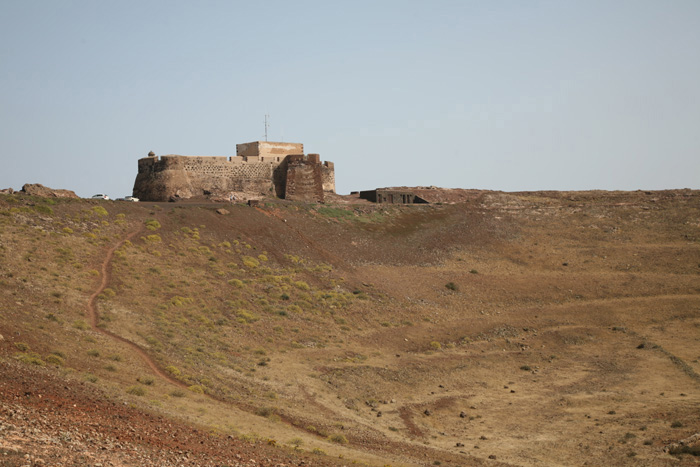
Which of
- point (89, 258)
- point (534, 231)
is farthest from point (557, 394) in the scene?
point (534, 231)

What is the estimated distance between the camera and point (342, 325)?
36188 mm

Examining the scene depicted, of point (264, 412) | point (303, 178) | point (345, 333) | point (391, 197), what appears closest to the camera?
point (264, 412)

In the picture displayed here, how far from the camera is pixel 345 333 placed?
35.3 metres

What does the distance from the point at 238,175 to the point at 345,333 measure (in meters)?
22.1

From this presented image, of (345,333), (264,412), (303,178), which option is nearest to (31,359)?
(264,412)

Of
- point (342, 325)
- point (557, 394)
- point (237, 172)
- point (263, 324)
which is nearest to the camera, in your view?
point (557, 394)

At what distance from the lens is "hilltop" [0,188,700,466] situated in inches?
720

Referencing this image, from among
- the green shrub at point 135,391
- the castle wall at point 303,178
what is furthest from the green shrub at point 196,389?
the castle wall at point 303,178

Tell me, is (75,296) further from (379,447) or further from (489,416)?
(489,416)

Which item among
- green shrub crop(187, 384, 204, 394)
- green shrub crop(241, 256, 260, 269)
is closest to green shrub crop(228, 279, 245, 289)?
green shrub crop(241, 256, 260, 269)

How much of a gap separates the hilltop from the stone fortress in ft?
9.21

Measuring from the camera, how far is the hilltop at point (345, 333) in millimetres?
18297

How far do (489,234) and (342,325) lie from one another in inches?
871

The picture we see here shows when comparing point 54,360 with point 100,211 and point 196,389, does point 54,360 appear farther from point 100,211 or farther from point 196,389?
point 100,211
